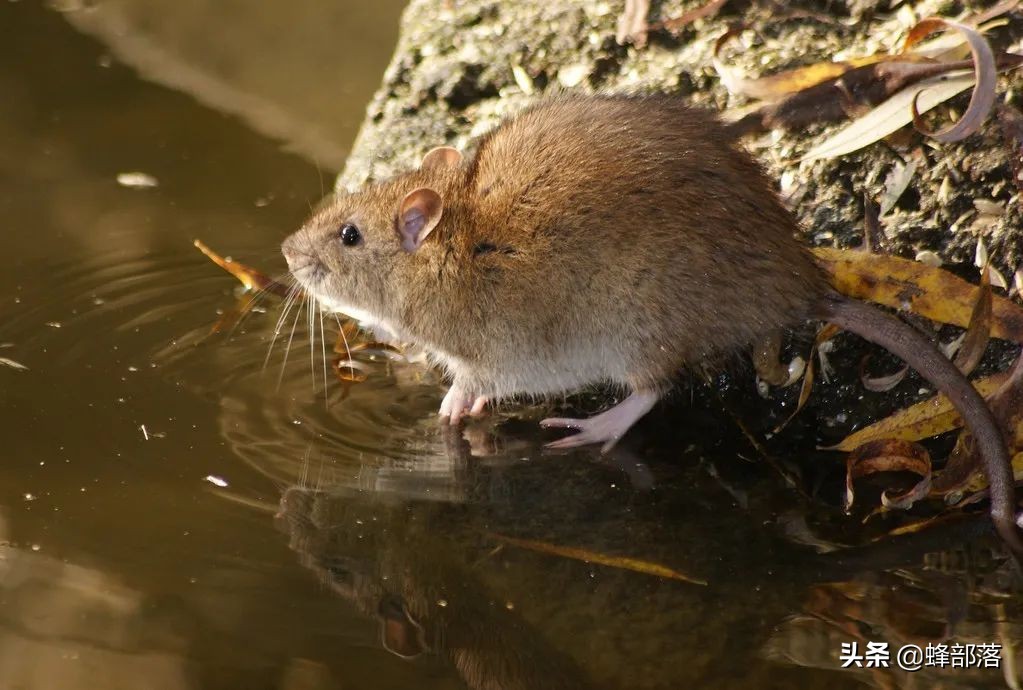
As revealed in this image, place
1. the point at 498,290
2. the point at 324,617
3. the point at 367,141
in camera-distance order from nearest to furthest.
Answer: the point at 324,617, the point at 498,290, the point at 367,141

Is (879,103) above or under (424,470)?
above

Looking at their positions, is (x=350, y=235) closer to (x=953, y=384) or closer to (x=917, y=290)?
(x=917, y=290)

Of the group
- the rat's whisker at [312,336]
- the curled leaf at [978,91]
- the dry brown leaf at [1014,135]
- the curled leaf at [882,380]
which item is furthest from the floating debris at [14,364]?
the dry brown leaf at [1014,135]

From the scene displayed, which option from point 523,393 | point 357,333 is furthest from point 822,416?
point 357,333

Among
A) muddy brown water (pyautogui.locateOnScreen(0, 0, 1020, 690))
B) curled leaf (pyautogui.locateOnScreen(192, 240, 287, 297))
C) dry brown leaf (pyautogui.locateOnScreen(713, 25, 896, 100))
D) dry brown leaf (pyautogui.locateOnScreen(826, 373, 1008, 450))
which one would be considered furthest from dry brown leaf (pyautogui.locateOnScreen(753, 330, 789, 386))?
curled leaf (pyautogui.locateOnScreen(192, 240, 287, 297))

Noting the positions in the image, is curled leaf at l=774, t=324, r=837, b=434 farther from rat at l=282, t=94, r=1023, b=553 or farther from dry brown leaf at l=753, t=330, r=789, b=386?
rat at l=282, t=94, r=1023, b=553

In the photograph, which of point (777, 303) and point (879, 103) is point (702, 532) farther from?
point (879, 103)
